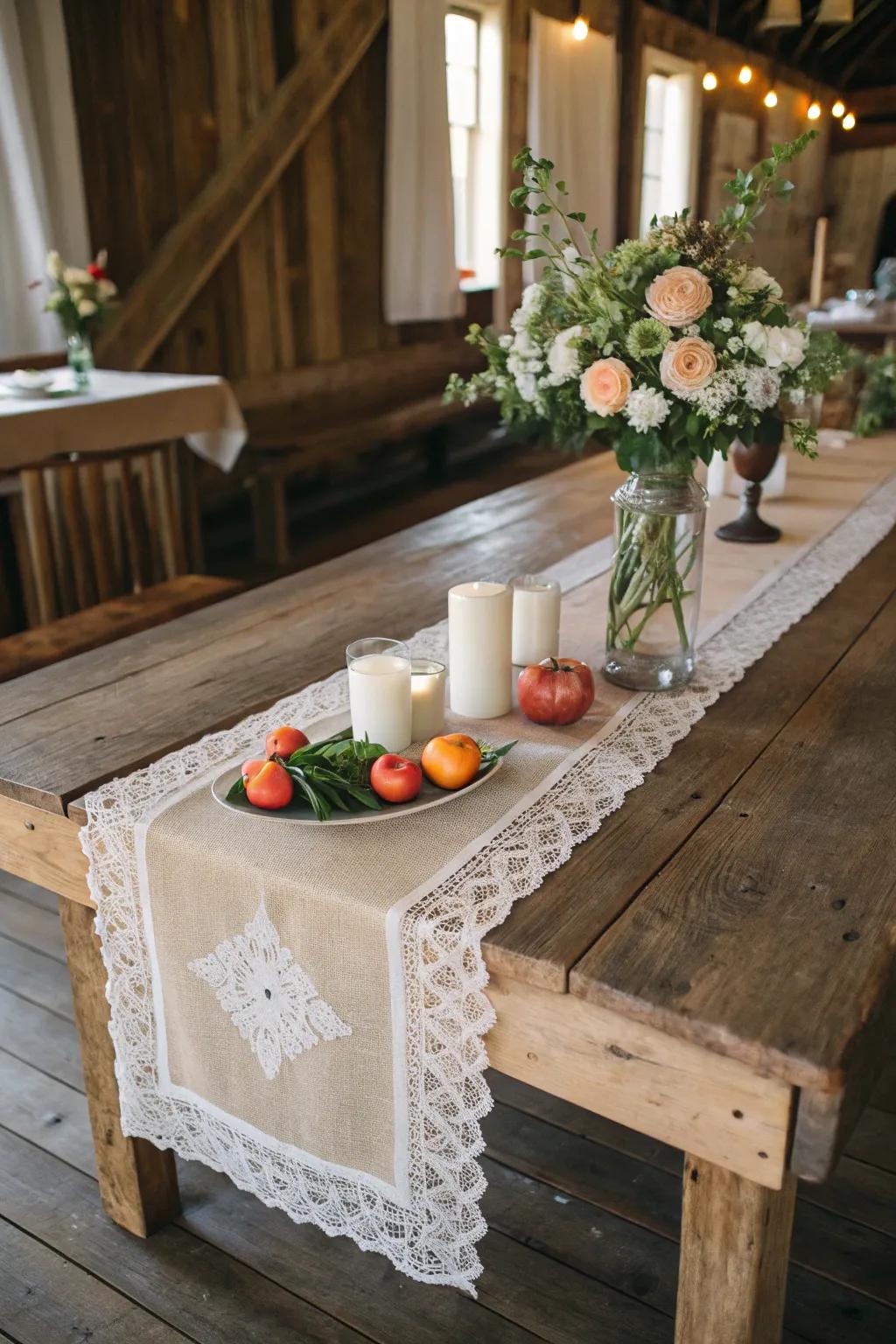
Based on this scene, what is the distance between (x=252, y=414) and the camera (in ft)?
16.0

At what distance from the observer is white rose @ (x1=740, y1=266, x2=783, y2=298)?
1.29 metres

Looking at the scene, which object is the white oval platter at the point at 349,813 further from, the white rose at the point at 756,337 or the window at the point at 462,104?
the window at the point at 462,104

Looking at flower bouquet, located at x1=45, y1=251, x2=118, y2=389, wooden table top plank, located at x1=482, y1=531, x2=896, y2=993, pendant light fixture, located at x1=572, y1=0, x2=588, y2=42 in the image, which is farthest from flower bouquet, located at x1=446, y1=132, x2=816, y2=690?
pendant light fixture, located at x1=572, y1=0, x2=588, y2=42

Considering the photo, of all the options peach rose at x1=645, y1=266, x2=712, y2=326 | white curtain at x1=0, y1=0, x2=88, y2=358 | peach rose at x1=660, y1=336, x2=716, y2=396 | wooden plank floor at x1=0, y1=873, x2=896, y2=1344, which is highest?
white curtain at x1=0, y1=0, x2=88, y2=358

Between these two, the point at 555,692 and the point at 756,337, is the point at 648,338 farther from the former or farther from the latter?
the point at 555,692

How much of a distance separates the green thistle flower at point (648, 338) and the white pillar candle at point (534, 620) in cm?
33

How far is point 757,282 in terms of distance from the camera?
1.30 metres

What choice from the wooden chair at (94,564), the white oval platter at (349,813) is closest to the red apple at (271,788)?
the white oval platter at (349,813)

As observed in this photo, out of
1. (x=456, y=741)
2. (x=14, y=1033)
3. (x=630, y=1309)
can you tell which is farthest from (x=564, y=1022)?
(x=14, y=1033)

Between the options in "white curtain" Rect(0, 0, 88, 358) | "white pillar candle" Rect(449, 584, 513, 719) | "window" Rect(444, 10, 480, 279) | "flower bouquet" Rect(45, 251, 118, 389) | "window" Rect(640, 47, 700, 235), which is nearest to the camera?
"white pillar candle" Rect(449, 584, 513, 719)

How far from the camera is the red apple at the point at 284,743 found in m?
1.15

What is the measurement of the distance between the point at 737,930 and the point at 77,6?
4.21 metres

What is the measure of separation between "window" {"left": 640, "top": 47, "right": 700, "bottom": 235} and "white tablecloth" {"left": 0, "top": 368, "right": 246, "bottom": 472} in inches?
200

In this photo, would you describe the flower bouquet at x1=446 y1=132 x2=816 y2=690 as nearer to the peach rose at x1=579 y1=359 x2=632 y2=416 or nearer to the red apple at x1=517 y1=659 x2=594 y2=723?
the peach rose at x1=579 y1=359 x2=632 y2=416
